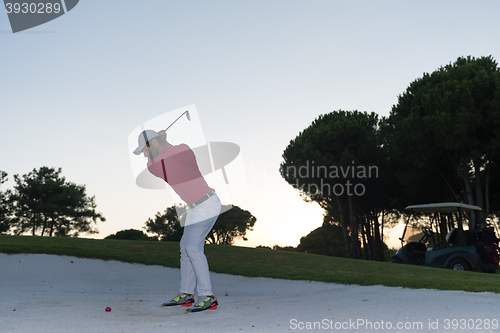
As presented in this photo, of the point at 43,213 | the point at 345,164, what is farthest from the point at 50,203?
the point at 345,164

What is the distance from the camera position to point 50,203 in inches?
1264

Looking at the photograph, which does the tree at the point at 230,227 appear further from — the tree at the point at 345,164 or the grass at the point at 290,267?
the grass at the point at 290,267

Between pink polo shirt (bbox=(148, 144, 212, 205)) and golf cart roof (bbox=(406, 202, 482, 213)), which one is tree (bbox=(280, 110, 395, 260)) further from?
pink polo shirt (bbox=(148, 144, 212, 205))

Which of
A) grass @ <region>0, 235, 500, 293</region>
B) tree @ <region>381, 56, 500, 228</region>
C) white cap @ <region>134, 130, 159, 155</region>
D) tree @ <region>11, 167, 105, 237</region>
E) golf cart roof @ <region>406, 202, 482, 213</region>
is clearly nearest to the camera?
white cap @ <region>134, 130, 159, 155</region>

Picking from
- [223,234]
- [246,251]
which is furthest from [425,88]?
[223,234]

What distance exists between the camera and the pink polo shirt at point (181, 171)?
4270 millimetres

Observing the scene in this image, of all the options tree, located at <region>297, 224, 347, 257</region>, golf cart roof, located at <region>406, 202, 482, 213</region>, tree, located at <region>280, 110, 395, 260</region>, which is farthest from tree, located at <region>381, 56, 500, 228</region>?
Result: tree, located at <region>297, 224, 347, 257</region>

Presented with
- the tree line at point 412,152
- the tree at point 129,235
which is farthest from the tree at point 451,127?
the tree at point 129,235

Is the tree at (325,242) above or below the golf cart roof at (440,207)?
below

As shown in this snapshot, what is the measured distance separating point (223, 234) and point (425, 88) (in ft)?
76.3

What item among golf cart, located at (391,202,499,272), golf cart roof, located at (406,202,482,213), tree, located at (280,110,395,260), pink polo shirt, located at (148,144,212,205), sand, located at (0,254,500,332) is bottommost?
sand, located at (0,254,500,332)

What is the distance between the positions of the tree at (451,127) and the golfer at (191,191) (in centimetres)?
1470

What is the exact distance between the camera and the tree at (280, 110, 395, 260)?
23.3 m

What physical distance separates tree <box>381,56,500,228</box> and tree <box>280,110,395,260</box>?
97.7 inches
